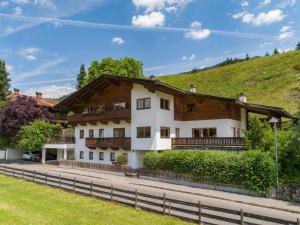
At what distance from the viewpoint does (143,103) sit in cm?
3334

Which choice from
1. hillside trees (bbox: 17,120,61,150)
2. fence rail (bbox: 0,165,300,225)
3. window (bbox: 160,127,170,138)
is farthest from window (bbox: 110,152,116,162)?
fence rail (bbox: 0,165,300,225)

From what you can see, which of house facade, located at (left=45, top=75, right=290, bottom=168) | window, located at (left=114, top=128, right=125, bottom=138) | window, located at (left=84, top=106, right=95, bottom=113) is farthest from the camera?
window, located at (left=84, top=106, right=95, bottom=113)

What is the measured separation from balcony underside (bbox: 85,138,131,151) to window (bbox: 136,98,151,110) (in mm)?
3788

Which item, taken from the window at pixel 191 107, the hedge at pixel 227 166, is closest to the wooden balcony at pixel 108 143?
the hedge at pixel 227 166

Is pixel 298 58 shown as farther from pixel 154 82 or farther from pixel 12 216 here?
pixel 12 216

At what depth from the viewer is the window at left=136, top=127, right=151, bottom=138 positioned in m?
32.3

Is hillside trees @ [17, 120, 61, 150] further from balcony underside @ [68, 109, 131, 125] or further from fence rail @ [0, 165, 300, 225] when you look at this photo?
fence rail @ [0, 165, 300, 225]

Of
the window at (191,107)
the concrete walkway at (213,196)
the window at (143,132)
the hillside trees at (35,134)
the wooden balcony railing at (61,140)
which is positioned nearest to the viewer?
the concrete walkway at (213,196)

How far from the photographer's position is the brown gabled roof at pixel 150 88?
102 ft

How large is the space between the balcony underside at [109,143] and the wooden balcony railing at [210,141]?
515 centimetres

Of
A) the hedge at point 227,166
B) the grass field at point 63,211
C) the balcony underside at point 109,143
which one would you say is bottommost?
the grass field at point 63,211

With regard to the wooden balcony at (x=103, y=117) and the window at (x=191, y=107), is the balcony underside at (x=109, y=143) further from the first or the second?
the window at (x=191, y=107)

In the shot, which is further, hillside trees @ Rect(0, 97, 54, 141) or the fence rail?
hillside trees @ Rect(0, 97, 54, 141)

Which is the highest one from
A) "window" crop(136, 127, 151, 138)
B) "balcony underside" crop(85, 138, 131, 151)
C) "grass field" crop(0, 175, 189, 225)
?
"window" crop(136, 127, 151, 138)
